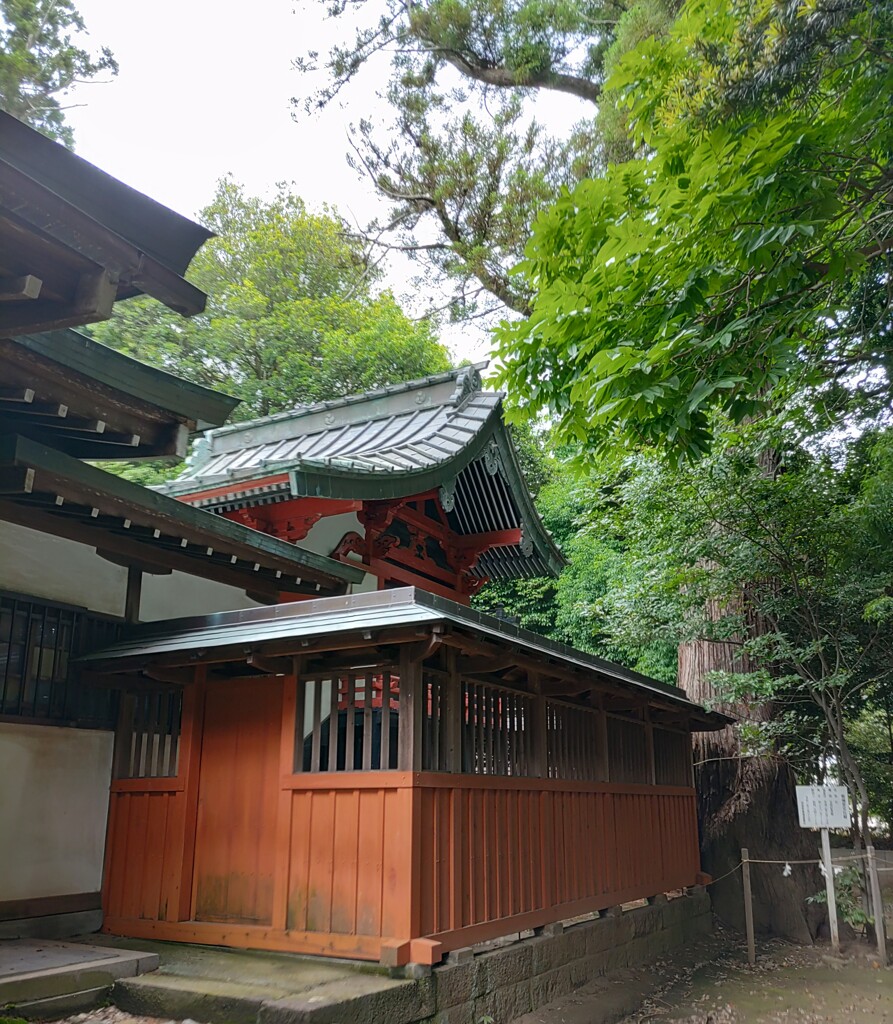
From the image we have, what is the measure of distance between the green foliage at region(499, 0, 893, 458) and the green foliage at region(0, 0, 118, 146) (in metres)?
18.3

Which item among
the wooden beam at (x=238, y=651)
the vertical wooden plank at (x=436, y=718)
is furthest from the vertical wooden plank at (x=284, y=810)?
the vertical wooden plank at (x=436, y=718)

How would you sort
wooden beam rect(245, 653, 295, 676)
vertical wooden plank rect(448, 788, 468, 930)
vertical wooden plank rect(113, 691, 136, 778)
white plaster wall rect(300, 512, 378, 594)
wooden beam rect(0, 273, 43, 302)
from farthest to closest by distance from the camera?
white plaster wall rect(300, 512, 378, 594), vertical wooden plank rect(113, 691, 136, 778), wooden beam rect(245, 653, 295, 676), vertical wooden plank rect(448, 788, 468, 930), wooden beam rect(0, 273, 43, 302)

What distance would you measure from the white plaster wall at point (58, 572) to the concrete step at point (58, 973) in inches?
107

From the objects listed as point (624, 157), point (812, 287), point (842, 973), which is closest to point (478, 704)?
point (812, 287)

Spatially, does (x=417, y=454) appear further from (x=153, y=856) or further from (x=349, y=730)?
(x=153, y=856)

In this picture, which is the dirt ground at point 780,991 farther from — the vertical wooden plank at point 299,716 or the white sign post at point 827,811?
the vertical wooden plank at point 299,716

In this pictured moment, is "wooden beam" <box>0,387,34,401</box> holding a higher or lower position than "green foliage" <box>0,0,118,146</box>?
lower

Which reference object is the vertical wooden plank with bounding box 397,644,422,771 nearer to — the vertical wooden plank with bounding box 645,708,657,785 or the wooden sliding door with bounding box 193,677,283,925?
the wooden sliding door with bounding box 193,677,283,925

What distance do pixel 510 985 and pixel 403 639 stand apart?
318 cm

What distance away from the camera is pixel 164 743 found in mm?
7832

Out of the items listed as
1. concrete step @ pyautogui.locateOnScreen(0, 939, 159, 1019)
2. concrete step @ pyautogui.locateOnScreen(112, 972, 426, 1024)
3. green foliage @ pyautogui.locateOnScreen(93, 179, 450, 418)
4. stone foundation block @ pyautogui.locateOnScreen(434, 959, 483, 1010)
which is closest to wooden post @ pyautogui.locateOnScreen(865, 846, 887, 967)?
stone foundation block @ pyautogui.locateOnScreen(434, 959, 483, 1010)

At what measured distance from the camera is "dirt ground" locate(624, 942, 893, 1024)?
830 centimetres

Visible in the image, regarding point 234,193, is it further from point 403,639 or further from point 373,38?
point 403,639

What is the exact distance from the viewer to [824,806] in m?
10.4
